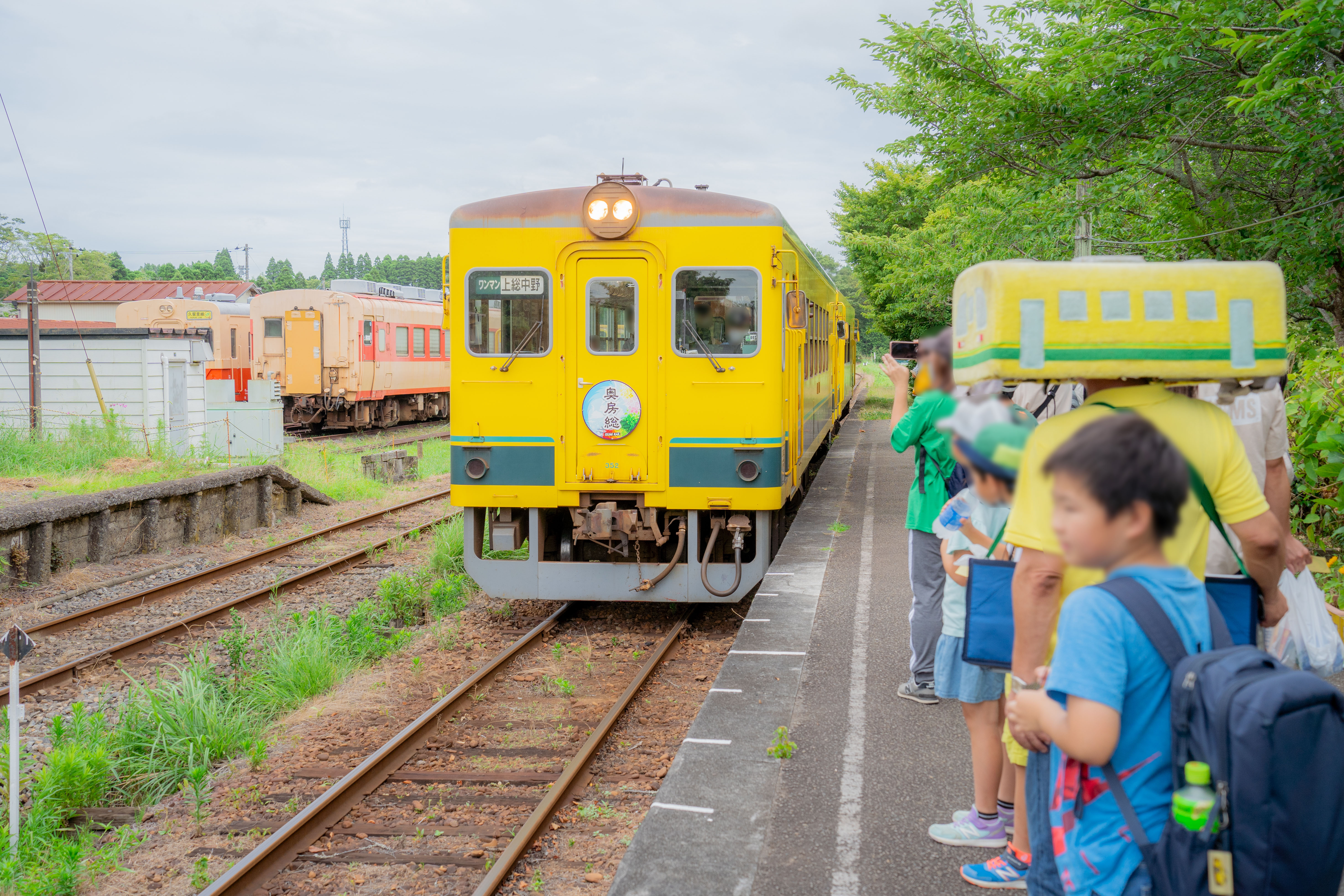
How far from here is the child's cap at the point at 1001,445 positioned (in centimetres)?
169

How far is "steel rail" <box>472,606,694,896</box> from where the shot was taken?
13.1 ft

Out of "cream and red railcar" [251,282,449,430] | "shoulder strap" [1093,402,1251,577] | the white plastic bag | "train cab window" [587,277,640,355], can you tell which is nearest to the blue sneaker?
the white plastic bag

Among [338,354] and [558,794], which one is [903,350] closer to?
[558,794]

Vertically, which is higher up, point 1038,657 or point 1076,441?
point 1076,441

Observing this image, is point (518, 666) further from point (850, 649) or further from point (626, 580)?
point (850, 649)

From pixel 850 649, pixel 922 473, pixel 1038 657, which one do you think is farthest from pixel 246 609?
pixel 1038 657

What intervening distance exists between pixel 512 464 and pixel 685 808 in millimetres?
3896

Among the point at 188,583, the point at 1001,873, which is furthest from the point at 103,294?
the point at 1001,873

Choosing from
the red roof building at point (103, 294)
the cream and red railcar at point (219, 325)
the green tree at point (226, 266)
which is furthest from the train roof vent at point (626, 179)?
the green tree at point (226, 266)

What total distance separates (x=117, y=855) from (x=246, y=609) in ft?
14.8

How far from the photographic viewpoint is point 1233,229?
852cm

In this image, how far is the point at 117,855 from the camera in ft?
14.9

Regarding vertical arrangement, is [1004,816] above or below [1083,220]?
below

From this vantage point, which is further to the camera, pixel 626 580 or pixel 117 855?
pixel 626 580
